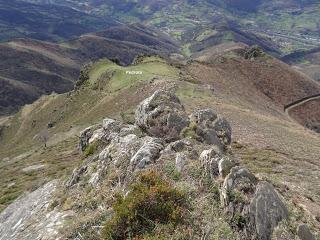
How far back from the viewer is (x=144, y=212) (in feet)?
50.9

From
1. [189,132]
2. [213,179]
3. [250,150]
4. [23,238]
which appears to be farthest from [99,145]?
[250,150]

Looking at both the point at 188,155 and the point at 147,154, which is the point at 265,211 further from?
the point at 147,154

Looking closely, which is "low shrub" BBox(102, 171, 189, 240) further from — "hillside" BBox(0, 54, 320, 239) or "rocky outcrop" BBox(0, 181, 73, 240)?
"rocky outcrop" BBox(0, 181, 73, 240)

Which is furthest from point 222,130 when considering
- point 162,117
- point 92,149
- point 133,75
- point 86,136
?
point 133,75

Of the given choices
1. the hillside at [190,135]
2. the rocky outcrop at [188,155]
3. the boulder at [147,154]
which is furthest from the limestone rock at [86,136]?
the boulder at [147,154]

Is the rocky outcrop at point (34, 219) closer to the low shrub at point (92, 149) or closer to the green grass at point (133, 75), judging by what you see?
the low shrub at point (92, 149)

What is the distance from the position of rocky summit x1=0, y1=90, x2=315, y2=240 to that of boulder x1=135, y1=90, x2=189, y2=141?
0.65 meters

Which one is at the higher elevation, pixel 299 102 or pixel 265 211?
pixel 265 211

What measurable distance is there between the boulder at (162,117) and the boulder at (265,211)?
8.57 m

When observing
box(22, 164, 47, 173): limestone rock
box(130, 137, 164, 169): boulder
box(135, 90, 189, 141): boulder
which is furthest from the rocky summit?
box(22, 164, 47, 173): limestone rock

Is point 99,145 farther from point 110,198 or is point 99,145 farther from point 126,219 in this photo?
point 126,219

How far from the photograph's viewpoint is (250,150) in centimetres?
3784

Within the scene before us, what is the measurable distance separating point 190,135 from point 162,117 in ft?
9.67

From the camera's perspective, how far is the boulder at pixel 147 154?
1941 cm
